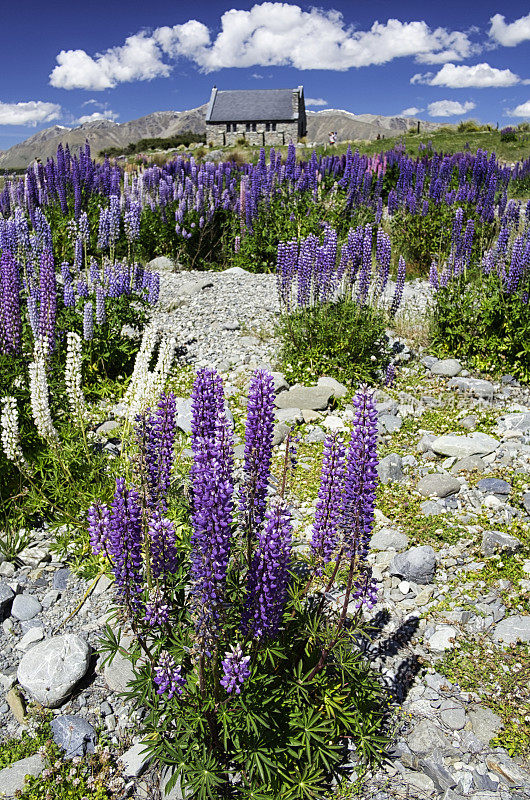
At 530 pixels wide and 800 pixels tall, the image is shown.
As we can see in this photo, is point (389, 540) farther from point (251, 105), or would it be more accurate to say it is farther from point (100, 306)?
point (251, 105)

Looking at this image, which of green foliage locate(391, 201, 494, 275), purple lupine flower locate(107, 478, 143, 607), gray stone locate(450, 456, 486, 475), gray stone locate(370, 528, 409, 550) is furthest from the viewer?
green foliage locate(391, 201, 494, 275)

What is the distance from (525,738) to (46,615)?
3504mm

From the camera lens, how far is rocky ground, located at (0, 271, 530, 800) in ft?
10.9

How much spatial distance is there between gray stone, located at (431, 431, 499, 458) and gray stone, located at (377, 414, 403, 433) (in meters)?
0.64

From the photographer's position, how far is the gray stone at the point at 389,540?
516cm

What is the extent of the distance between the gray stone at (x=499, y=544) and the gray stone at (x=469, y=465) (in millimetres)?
1259

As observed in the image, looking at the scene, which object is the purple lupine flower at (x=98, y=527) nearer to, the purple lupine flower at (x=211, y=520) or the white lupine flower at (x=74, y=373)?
the purple lupine flower at (x=211, y=520)

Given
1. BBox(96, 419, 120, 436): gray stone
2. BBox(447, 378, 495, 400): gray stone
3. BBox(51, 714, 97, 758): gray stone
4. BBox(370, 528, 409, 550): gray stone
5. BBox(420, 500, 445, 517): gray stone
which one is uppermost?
BBox(447, 378, 495, 400): gray stone

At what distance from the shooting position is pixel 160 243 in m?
14.8

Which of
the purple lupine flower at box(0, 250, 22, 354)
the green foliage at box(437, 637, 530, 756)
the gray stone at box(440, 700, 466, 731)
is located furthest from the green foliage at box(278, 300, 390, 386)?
the gray stone at box(440, 700, 466, 731)

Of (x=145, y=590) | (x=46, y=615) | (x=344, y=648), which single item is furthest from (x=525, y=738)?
(x=46, y=615)

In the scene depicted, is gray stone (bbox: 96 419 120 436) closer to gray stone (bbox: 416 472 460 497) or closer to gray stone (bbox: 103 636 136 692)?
gray stone (bbox: 103 636 136 692)

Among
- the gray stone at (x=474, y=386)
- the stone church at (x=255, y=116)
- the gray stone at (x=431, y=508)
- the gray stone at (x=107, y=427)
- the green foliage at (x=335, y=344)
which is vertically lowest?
the gray stone at (x=431, y=508)

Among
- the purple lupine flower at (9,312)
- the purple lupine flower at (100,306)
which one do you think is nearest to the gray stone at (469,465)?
the purple lupine flower at (100,306)
